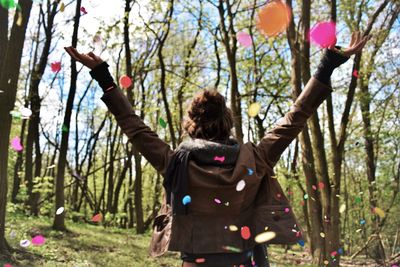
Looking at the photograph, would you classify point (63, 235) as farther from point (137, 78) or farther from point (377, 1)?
point (137, 78)

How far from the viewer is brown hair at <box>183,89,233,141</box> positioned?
2176 millimetres

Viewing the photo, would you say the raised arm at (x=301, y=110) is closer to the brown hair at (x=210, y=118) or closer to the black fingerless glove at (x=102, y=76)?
the brown hair at (x=210, y=118)

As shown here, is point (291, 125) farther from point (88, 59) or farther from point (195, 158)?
point (88, 59)

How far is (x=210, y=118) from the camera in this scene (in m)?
2.19

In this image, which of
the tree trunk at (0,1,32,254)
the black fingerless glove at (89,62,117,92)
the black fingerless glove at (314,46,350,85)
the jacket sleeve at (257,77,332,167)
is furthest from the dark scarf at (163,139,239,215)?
the tree trunk at (0,1,32,254)

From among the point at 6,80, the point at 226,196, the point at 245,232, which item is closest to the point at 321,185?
the point at 6,80

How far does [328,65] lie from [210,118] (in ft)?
2.23

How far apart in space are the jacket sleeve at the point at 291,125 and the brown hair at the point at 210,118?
20cm

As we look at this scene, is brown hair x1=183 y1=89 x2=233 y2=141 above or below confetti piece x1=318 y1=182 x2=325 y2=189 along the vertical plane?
above

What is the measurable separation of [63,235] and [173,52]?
37.5ft

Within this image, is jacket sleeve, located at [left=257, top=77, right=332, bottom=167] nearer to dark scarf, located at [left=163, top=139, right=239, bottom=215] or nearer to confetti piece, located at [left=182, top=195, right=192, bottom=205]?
dark scarf, located at [left=163, top=139, right=239, bottom=215]

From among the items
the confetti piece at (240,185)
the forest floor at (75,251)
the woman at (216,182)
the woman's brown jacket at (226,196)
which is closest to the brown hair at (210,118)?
the woman at (216,182)

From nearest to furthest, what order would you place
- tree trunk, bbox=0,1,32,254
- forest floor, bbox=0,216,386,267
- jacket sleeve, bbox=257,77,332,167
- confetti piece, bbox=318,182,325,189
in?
jacket sleeve, bbox=257,77,332,167, tree trunk, bbox=0,1,32,254, forest floor, bbox=0,216,386,267, confetti piece, bbox=318,182,325,189

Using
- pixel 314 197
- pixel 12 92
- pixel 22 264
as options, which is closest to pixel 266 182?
pixel 12 92
